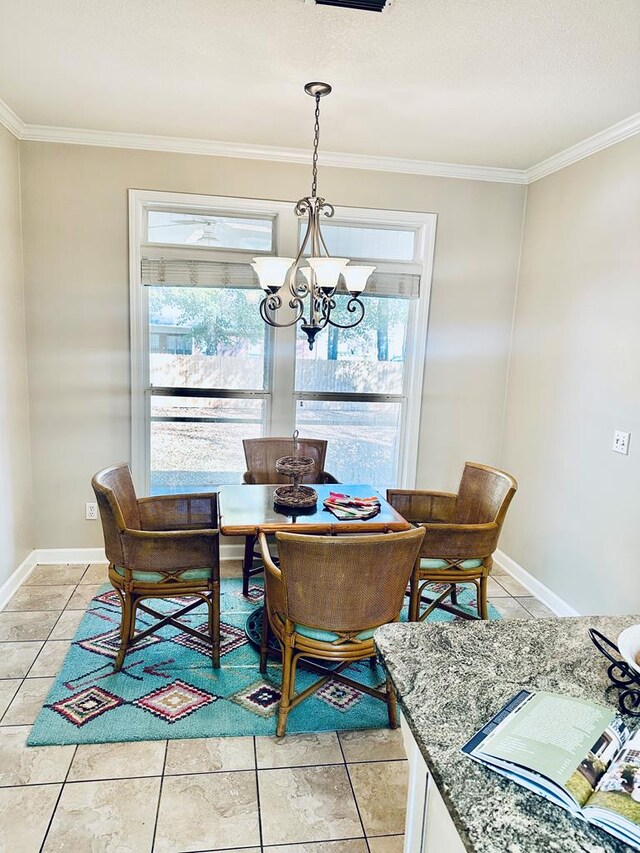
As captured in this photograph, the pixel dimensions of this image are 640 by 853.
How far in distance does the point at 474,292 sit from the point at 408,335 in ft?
1.76

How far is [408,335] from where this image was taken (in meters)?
3.82

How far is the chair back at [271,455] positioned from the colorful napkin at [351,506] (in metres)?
0.61

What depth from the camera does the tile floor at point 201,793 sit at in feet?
5.68

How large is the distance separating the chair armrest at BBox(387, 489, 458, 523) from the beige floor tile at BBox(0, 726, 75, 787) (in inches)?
74.2

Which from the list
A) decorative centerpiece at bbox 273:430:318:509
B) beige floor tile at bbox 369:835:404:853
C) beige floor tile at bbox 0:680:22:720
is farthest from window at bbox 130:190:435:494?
beige floor tile at bbox 369:835:404:853

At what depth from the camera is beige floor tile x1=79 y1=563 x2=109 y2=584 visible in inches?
137

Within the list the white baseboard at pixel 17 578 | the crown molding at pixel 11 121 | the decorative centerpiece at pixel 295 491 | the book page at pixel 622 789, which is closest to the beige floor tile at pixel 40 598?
the white baseboard at pixel 17 578

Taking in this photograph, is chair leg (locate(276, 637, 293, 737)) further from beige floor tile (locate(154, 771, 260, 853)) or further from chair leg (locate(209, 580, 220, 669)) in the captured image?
chair leg (locate(209, 580, 220, 669))

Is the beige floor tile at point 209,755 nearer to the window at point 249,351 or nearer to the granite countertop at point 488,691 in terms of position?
the granite countertop at point 488,691

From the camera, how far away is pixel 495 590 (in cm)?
357

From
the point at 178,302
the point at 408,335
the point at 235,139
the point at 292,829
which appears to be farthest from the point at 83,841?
the point at 235,139

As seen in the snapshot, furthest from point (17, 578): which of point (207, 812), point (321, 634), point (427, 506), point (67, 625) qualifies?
point (427, 506)

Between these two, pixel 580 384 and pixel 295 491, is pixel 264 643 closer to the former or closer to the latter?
pixel 295 491

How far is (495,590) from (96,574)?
257cm
